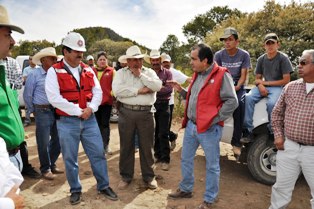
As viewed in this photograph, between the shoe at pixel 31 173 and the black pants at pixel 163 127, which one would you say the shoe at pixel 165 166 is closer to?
the black pants at pixel 163 127

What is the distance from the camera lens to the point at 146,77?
4262 mm

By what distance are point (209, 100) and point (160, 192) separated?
1696 millimetres

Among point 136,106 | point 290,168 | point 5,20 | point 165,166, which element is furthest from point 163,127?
point 5,20

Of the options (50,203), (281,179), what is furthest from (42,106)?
(281,179)

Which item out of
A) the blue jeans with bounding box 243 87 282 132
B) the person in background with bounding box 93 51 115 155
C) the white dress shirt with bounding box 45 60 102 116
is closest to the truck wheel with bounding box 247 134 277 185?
the blue jeans with bounding box 243 87 282 132

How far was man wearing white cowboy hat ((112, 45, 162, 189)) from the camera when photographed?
427 cm

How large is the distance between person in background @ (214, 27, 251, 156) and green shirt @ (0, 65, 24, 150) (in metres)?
3.24

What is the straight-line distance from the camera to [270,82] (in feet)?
15.0

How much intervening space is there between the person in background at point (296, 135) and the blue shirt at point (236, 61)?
1.47 m

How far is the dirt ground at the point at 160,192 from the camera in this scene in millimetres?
4000

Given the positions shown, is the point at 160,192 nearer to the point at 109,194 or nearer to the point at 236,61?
the point at 109,194

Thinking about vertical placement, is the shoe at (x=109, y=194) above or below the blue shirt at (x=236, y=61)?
below

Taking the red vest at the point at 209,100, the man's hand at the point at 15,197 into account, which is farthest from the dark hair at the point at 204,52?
the man's hand at the point at 15,197

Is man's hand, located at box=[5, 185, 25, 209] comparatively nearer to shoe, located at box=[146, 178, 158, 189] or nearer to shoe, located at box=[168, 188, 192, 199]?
shoe, located at box=[168, 188, 192, 199]
